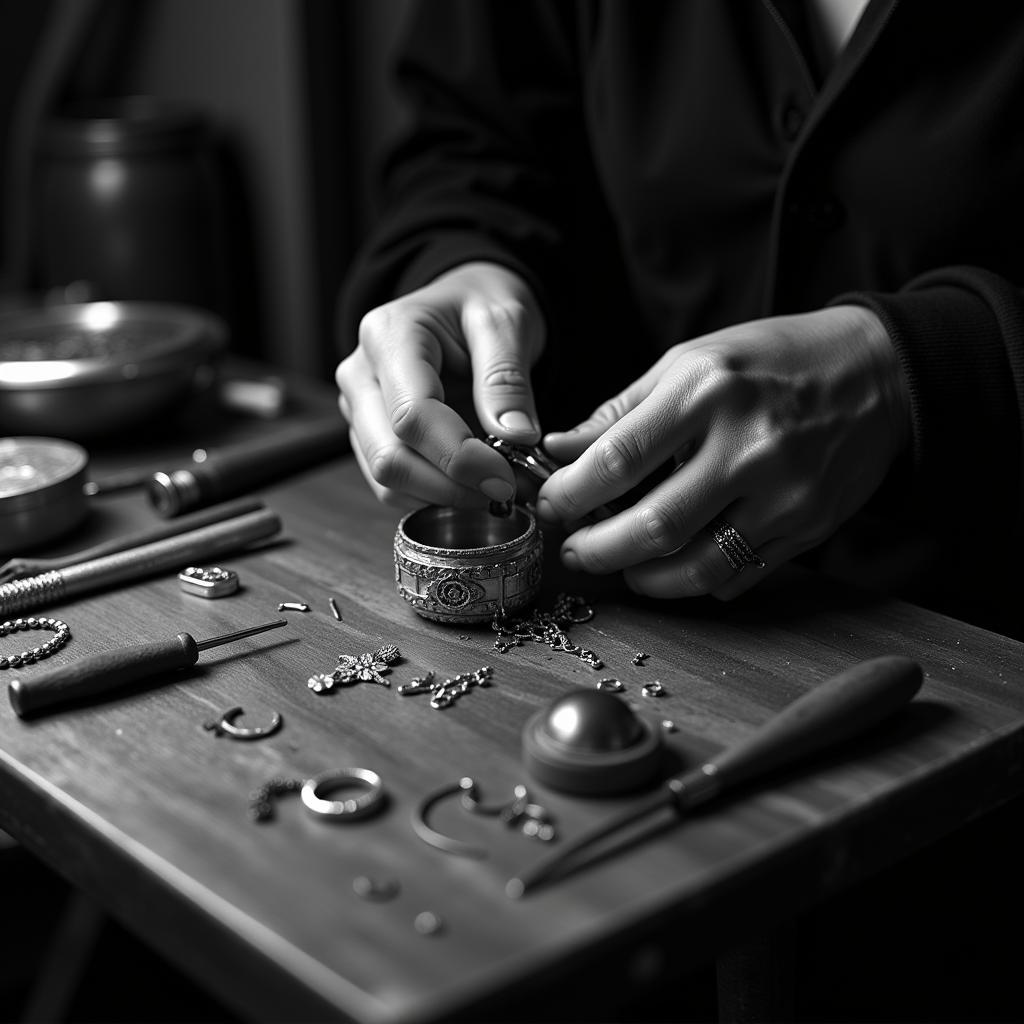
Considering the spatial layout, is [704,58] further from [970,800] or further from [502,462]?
[970,800]

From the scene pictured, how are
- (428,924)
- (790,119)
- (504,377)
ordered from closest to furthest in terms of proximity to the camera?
(428,924), (504,377), (790,119)

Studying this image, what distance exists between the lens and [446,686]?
0.92 meters

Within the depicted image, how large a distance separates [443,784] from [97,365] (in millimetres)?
877

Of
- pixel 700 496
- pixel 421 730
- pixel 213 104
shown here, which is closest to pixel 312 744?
pixel 421 730

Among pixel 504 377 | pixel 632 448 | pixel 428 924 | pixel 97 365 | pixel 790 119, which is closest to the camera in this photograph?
pixel 428 924

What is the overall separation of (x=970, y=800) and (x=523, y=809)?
0.96ft

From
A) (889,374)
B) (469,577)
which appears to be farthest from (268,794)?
(889,374)

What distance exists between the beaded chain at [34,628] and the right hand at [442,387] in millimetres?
285

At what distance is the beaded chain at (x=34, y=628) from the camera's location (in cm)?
96

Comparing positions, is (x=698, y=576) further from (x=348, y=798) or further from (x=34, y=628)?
(x=34, y=628)

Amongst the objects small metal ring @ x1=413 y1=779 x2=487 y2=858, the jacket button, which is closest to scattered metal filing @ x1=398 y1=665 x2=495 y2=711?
small metal ring @ x1=413 y1=779 x2=487 y2=858

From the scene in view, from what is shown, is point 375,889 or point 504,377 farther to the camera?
point 504,377

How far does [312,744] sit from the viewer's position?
33.3 inches

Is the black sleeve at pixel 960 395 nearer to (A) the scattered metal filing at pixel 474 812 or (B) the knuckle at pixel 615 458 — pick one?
(B) the knuckle at pixel 615 458
